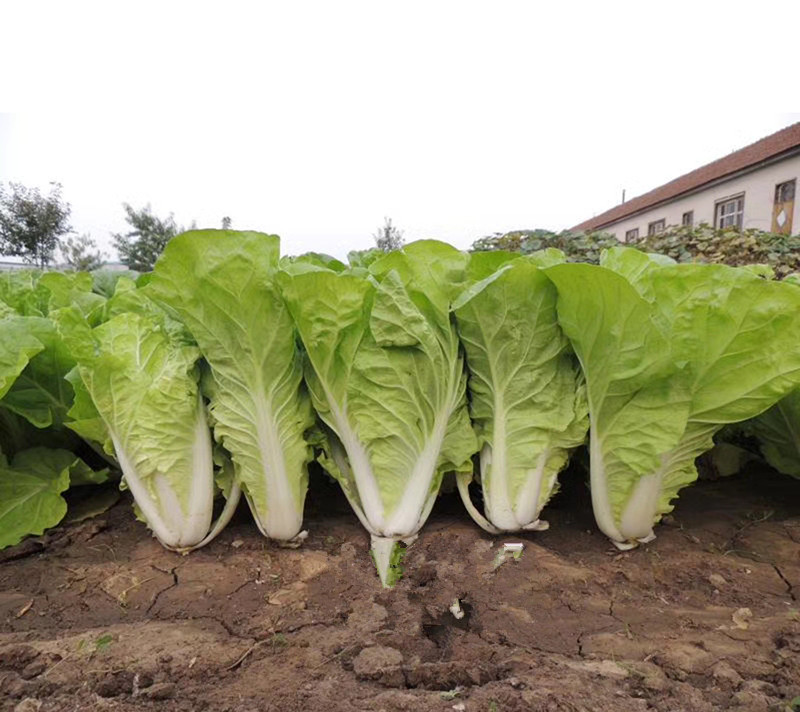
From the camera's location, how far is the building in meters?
20.5

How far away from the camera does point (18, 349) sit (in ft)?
7.91

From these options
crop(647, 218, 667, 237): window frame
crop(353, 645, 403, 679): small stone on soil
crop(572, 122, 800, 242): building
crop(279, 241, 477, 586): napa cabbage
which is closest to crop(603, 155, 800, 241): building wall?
crop(572, 122, 800, 242): building

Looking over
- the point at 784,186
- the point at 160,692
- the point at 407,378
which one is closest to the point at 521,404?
the point at 407,378

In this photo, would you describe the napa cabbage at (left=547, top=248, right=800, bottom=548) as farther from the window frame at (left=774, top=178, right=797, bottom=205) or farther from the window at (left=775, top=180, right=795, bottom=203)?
the window at (left=775, top=180, right=795, bottom=203)

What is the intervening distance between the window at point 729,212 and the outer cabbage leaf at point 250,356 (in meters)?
27.0

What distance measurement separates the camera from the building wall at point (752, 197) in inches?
805

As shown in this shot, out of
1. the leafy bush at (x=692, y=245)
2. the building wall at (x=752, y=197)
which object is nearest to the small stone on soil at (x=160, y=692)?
the leafy bush at (x=692, y=245)

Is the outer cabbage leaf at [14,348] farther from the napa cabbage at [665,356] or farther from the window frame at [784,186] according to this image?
Result: the window frame at [784,186]

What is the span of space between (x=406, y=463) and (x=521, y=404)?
2.09ft

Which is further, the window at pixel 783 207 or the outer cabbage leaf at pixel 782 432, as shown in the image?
the window at pixel 783 207

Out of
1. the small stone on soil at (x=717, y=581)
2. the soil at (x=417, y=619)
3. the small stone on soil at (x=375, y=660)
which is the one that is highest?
the small stone on soil at (x=375, y=660)

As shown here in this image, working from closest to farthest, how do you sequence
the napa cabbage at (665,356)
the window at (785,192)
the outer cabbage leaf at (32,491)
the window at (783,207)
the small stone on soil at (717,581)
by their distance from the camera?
Result: the napa cabbage at (665,356)
the small stone on soil at (717,581)
the outer cabbage leaf at (32,491)
the window at (783,207)
the window at (785,192)

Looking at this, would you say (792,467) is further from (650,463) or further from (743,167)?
(743,167)

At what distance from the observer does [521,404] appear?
8.16ft
